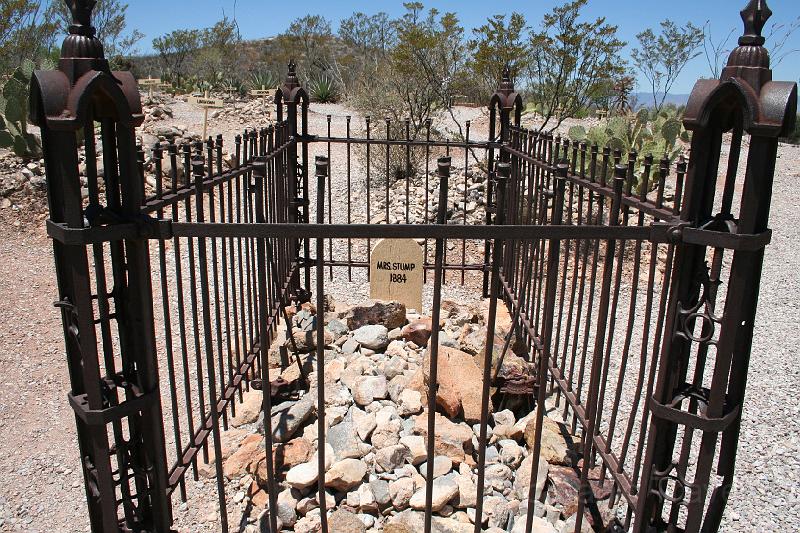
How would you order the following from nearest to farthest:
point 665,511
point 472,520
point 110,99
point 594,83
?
1. point 110,99
2. point 472,520
3. point 665,511
4. point 594,83

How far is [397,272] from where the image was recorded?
414 cm

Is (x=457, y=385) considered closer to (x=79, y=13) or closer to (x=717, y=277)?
(x=717, y=277)

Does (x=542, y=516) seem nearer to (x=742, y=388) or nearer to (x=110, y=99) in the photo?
(x=742, y=388)

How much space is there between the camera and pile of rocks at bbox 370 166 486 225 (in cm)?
802

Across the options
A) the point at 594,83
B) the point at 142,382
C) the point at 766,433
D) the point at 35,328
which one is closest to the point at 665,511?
the point at 766,433

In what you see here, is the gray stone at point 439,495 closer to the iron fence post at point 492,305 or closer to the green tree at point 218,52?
the iron fence post at point 492,305

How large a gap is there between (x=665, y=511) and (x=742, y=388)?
161 cm

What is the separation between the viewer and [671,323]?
68.4 inches

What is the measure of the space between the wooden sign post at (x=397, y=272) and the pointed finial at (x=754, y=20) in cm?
264

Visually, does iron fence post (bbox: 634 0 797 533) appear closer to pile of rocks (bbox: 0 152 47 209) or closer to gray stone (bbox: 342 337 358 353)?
gray stone (bbox: 342 337 358 353)

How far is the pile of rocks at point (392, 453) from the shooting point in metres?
2.50

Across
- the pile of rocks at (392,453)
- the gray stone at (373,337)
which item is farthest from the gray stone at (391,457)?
the gray stone at (373,337)

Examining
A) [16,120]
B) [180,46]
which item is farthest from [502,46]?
[180,46]

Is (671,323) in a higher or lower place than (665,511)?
higher
